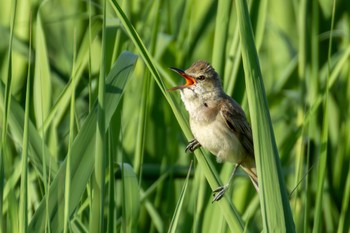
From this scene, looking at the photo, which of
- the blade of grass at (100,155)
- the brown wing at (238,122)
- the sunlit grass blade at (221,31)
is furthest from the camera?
the brown wing at (238,122)

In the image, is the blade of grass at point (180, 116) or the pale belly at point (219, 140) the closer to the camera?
the blade of grass at point (180, 116)

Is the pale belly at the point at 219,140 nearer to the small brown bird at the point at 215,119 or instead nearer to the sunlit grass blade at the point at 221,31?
the small brown bird at the point at 215,119

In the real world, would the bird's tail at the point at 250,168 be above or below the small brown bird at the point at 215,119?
below

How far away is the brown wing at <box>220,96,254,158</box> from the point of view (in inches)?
124

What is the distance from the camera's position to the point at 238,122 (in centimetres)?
320

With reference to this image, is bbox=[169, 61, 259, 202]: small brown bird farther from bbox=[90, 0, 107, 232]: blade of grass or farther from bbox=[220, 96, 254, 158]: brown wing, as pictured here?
bbox=[90, 0, 107, 232]: blade of grass

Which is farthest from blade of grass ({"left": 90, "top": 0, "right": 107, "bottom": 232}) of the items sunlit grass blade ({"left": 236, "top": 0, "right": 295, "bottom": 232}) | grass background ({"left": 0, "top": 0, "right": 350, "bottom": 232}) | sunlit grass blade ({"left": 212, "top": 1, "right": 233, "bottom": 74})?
sunlit grass blade ({"left": 212, "top": 1, "right": 233, "bottom": 74})

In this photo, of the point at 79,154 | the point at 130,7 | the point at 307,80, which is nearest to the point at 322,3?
the point at 307,80

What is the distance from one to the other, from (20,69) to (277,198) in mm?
2125

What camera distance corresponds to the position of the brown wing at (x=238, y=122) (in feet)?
10.4

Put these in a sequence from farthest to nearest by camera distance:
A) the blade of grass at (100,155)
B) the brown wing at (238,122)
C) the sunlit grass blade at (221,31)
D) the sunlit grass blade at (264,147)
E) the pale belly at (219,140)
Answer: the brown wing at (238,122) < the pale belly at (219,140) < the sunlit grass blade at (221,31) < the blade of grass at (100,155) < the sunlit grass blade at (264,147)

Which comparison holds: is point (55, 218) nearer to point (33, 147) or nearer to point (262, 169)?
point (33, 147)

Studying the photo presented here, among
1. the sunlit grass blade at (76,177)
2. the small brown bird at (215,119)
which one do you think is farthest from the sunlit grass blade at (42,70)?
the sunlit grass blade at (76,177)

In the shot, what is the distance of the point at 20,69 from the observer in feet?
12.3
